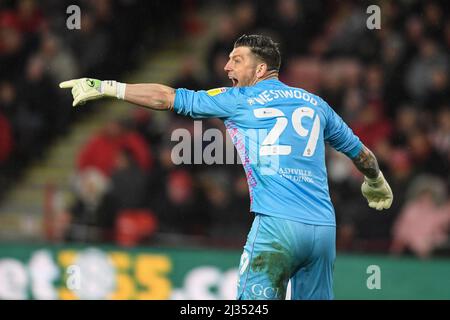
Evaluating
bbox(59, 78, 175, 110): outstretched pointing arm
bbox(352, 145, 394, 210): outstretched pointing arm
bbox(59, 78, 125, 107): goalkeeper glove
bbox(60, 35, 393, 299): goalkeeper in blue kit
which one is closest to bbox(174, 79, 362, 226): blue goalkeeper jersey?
bbox(60, 35, 393, 299): goalkeeper in blue kit

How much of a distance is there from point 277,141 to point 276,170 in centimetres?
20

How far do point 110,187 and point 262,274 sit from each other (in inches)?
239

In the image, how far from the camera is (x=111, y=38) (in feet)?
50.9

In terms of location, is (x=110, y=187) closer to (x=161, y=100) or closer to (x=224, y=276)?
(x=224, y=276)

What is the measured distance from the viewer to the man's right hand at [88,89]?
682 cm

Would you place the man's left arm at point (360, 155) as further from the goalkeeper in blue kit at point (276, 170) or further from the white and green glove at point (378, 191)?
the goalkeeper in blue kit at point (276, 170)

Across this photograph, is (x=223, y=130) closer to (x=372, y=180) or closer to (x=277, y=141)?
(x=372, y=180)

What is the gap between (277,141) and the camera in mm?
6871

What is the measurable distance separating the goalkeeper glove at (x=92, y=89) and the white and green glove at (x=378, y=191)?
2105 millimetres

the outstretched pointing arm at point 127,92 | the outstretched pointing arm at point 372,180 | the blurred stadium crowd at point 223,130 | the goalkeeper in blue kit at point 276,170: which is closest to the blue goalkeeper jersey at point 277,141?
the goalkeeper in blue kit at point 276,170

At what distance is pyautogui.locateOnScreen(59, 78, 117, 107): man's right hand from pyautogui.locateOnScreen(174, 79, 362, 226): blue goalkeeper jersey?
462mm

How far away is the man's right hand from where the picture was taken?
6.82 m

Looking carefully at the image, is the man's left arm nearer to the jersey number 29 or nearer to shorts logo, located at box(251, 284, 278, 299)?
the jersey number 29
